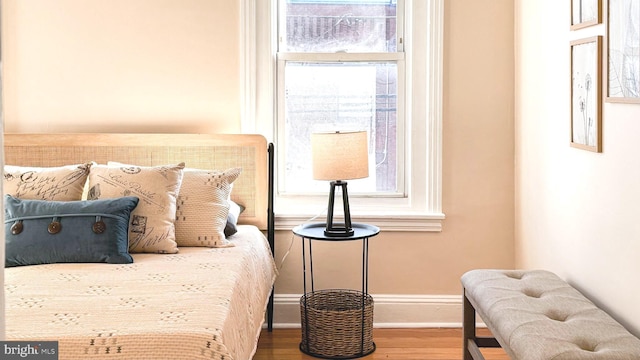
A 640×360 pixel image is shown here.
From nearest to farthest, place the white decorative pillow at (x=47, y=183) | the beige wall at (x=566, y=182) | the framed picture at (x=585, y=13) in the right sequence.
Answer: the beige wall at (x=566, y=182), the framed picture at (x=585, y=13), the white decorative pillow at (x=47, y=183)

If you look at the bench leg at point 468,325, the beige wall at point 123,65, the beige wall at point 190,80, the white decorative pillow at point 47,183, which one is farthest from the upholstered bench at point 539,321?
the white decorative pillow at point 47,183

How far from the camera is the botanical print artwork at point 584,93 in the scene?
2.83 meters

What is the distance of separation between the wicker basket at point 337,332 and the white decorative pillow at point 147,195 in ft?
2.60

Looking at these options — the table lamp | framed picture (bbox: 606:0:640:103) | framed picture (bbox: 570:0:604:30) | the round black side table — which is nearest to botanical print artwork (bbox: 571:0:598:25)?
framed picture (bbox: 570:0:604:30)

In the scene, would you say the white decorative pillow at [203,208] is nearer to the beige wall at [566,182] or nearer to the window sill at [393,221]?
the window sill at [393,221]

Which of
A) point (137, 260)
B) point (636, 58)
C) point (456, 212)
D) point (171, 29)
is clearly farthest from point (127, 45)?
point (636, 58)

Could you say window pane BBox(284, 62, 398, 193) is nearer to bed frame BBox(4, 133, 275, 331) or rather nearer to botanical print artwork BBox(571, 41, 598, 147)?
bed frame BBox(4, 133, 275, 331)

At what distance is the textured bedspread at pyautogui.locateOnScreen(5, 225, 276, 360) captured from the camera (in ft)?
6.81

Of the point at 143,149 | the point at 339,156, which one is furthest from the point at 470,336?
the point at 143,149

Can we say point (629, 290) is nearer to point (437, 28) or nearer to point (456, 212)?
point (456, 212)

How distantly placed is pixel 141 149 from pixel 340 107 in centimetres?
109

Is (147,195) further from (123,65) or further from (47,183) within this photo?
(123,65)

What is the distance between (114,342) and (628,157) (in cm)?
174

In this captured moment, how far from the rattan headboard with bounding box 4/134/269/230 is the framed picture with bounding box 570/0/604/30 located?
1.63 meters
